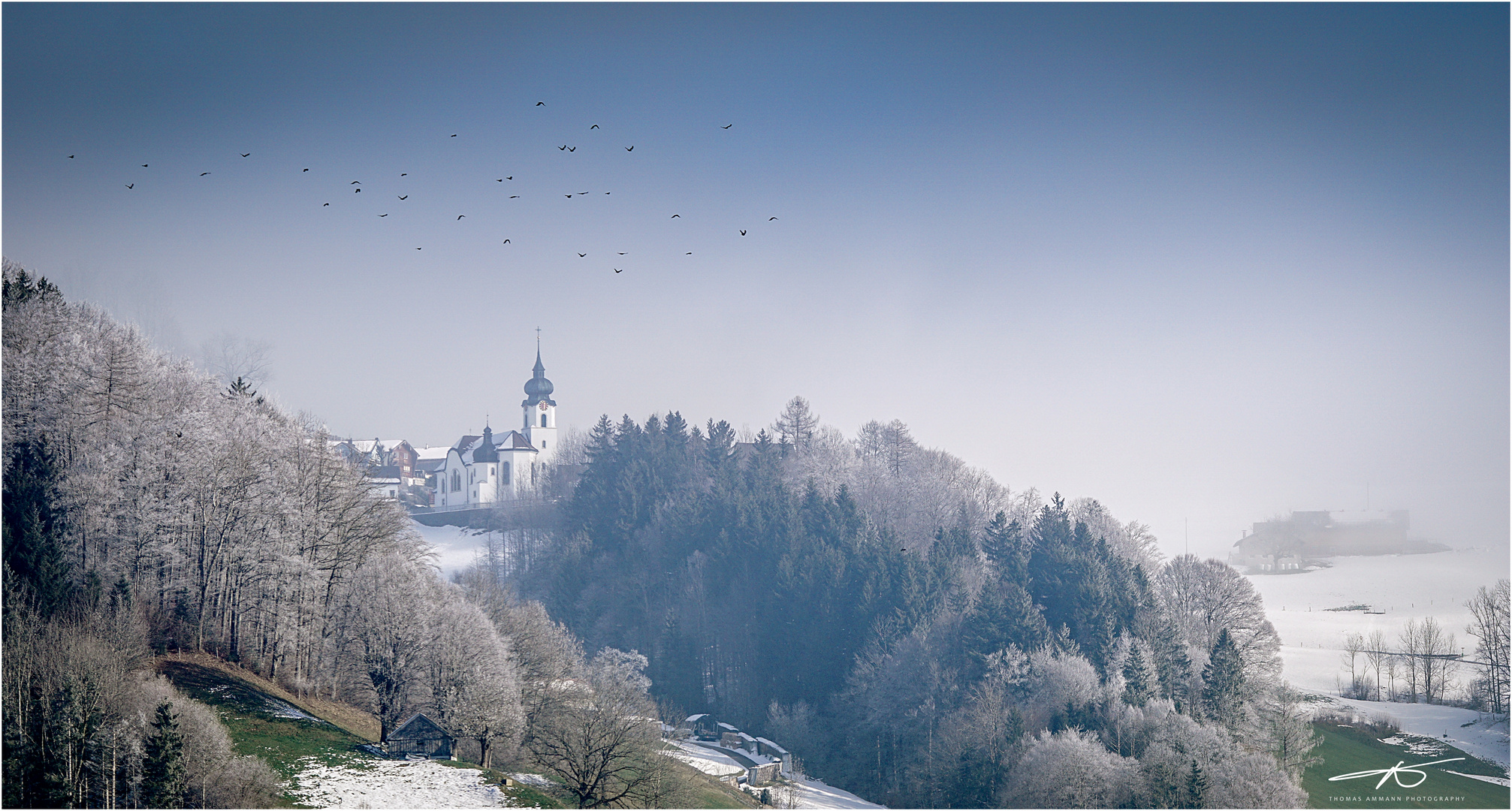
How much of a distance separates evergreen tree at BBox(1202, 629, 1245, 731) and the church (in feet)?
225

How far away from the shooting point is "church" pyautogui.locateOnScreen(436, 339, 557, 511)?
108m

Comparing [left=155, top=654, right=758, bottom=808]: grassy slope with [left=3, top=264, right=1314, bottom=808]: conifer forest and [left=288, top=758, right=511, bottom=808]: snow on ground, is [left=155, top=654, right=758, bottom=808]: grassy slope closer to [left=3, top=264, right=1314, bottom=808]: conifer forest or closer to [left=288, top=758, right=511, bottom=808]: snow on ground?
[left=288, top=758, right=511, bottom=808]: snow on ground

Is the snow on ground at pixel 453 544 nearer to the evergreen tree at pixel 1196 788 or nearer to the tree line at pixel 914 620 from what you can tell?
the tree line at pixel 914 620

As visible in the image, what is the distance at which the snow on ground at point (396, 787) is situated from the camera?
27547mm

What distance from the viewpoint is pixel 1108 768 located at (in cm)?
3844

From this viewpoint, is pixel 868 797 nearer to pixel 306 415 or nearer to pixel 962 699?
pixel 962 699

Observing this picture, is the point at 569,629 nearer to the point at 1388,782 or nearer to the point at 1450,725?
the point at 1388,782

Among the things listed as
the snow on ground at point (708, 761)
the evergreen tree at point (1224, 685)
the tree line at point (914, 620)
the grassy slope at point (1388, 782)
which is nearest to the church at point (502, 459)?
the tree line at point (914, 620)

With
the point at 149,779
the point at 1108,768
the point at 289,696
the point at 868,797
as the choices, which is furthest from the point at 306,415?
the point at 1108,768

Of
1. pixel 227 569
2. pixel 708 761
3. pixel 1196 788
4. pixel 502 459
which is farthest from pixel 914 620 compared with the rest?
pixel 502 459

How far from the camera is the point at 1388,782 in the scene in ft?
136

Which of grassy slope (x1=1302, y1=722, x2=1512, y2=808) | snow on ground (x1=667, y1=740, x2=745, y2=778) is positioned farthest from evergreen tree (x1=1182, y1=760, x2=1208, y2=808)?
snow on ground (x1=667, y1=740, x2=745, y2=778)

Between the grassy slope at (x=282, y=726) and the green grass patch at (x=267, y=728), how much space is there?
0.07 ft

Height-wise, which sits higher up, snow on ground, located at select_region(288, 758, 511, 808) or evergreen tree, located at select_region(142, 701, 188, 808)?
evergreen tree, located at select_region(142, 701, 188, 808)
